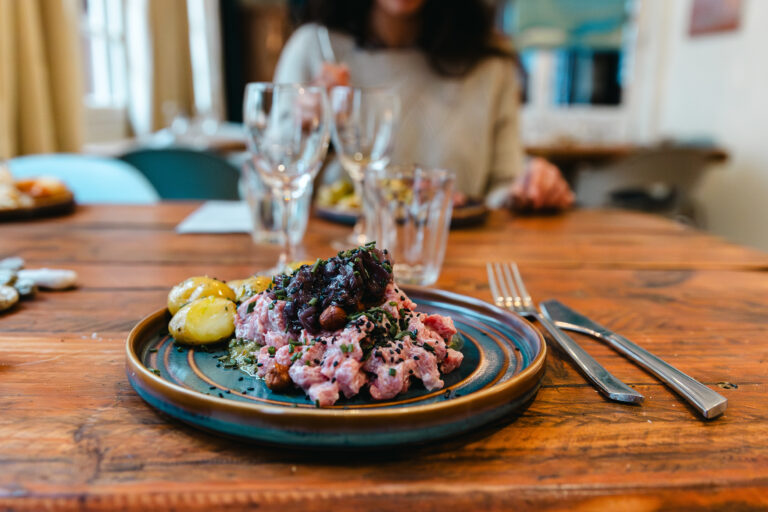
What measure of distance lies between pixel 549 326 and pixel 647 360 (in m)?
0.12

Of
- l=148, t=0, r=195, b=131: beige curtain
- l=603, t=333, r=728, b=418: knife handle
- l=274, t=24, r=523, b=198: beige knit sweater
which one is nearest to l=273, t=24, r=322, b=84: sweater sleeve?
l=274, t=24, r=523, b=198: beige knit sweater

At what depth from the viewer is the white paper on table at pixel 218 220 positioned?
1.28 m

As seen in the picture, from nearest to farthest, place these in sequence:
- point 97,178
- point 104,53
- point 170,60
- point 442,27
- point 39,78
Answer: point 97,178 → point 442,27 → point 39,78 → point 104,53 → point 170,60

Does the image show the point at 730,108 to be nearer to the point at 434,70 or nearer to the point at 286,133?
the point at 434,70

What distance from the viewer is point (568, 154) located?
377 centimetres

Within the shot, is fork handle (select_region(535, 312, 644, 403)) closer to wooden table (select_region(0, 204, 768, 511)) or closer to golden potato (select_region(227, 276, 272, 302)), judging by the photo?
wooden table (select_region(0, 204, 768, 511))

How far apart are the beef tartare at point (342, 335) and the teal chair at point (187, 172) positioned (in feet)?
5.40

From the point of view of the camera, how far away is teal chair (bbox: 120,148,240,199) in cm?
215

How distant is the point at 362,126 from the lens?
45.4 inches

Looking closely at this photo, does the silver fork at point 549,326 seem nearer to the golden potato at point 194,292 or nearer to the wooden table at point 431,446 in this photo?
the wooden table at point 431,446

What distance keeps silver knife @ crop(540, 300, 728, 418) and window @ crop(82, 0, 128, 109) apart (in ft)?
11.0

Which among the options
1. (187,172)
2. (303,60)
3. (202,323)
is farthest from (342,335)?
(187,172)

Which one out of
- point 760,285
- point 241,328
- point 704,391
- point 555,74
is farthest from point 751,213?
point 241,328

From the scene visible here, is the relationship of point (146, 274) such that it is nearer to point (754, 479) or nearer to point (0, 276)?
point (0, 276)
